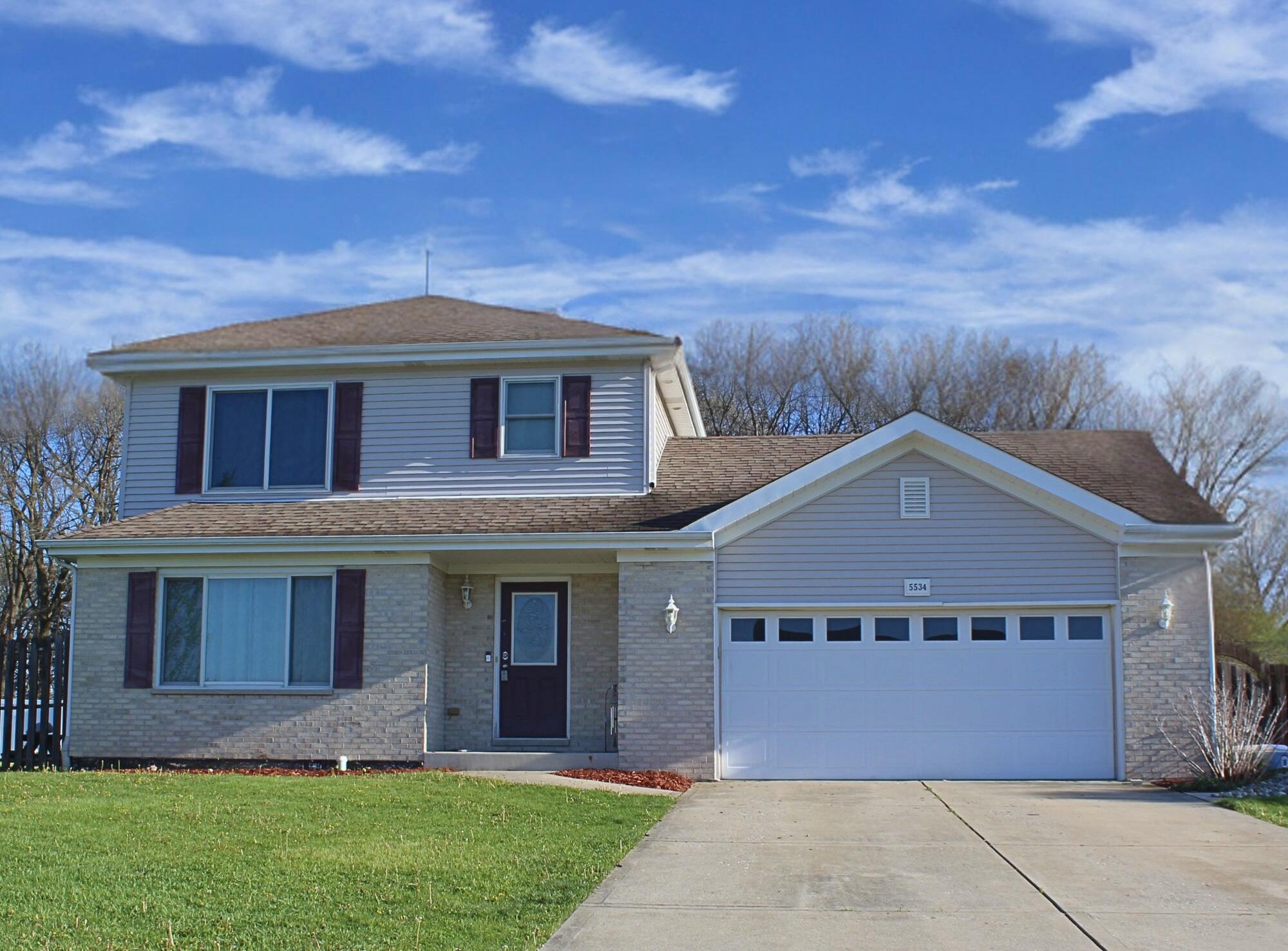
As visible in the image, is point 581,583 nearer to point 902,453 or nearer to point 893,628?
point 893,628

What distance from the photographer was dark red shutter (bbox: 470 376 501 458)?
17.7 meters

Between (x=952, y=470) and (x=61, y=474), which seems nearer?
(x=952, y=470)

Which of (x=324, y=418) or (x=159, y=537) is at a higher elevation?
(x=324, y=418)

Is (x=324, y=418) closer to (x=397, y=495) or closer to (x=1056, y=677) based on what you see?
(x=397, y=495)

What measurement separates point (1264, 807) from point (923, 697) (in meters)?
4.31

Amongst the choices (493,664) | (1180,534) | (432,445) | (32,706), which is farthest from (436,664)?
(1180,534)

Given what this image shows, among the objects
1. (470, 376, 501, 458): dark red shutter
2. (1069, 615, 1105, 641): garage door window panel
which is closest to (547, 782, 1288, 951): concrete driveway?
(1069, 615, 1105, 641): garage door window panel

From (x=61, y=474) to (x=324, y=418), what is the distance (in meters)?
19.5

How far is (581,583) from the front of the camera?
1759 centimetres

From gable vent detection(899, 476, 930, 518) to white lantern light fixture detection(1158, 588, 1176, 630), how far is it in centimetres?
296

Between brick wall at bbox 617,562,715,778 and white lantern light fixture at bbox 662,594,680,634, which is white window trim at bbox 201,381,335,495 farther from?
white lantern light fixture at bbox 662,594,680,634

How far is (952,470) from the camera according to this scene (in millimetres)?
16406

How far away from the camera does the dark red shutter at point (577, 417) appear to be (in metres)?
17.6

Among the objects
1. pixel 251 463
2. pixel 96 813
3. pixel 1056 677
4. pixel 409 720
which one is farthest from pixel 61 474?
pixel 1056 677
